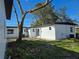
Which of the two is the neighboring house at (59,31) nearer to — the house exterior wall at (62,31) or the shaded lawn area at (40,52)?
the house exterior wall at (62,31)

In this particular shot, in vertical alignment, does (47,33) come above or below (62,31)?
below

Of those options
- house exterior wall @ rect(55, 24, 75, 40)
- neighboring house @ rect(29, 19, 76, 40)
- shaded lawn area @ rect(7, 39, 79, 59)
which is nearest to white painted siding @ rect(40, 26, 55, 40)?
neighboring house @ rect(29, 19, 76, 40)

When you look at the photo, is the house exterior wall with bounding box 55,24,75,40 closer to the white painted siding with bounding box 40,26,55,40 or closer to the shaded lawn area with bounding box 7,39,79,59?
the white painted siding with bounding box 40,26,55,40

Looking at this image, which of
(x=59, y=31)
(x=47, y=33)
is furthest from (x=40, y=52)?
(x=47, y=33)

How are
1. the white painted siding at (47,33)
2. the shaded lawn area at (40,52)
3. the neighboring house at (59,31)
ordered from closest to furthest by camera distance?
1. the shaded lawn area at (40,52)
2. the neighboring house at (59,31)
3. the white painted siding at (47,33)

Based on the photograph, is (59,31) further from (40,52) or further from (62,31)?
(40,52)

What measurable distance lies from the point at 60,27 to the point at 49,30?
90.7 inches

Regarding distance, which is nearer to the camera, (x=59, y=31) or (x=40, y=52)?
(x=40, y=52)

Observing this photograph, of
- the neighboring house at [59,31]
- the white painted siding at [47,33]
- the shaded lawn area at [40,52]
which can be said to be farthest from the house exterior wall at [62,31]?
the shaded lawn area at [40,52]

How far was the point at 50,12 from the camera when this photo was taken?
1699 inches

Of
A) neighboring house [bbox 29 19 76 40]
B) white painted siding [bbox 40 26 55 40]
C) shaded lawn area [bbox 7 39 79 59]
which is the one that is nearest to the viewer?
shaded lawn area [bbox 7 39 79 59]

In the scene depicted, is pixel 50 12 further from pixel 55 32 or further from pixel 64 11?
pixel 55 32

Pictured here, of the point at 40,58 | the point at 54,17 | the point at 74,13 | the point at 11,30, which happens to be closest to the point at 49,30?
the point at 11,30

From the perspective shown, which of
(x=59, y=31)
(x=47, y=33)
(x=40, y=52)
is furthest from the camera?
(x=47, y=33)
